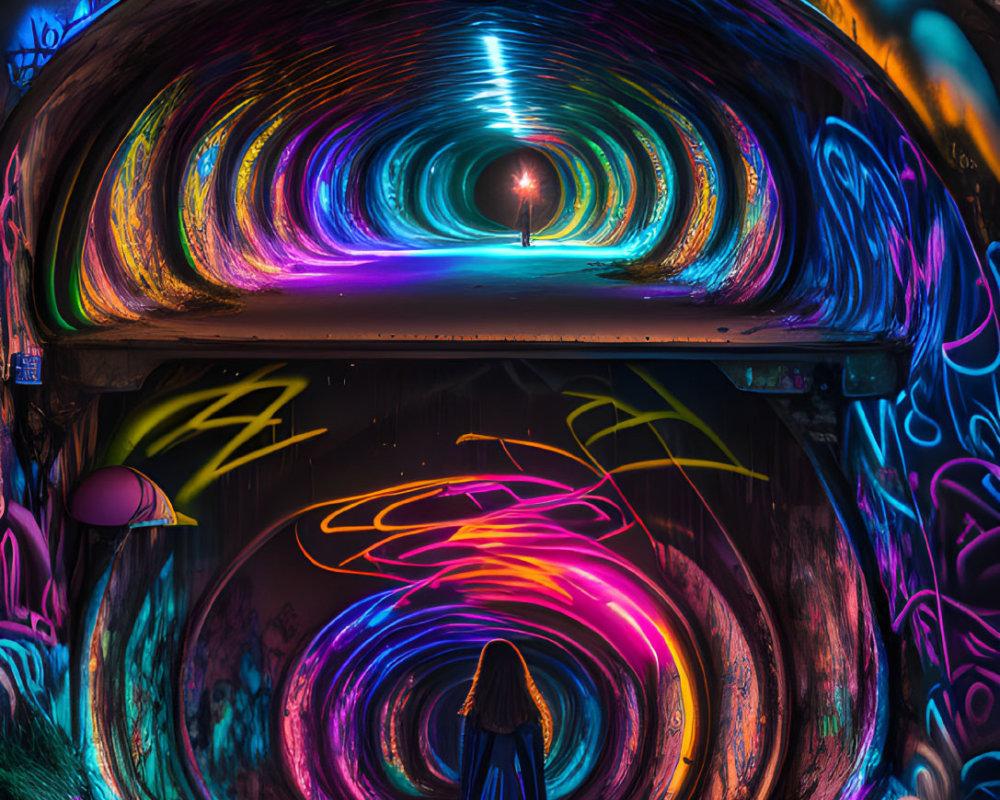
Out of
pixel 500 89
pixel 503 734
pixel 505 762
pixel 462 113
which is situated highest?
pixel 462 113

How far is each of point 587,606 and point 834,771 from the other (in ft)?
6.14

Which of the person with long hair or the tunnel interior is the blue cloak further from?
the tunnel interior

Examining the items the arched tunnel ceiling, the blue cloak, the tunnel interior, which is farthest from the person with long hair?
the arched tunnel ceiling

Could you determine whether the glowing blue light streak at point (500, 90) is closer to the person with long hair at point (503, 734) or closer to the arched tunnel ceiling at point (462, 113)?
the arched tunnel ceiling at point (462, 113)

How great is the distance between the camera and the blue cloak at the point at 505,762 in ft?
15.4

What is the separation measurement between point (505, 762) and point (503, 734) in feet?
0.56

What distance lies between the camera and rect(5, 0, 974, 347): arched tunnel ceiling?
4012 mm

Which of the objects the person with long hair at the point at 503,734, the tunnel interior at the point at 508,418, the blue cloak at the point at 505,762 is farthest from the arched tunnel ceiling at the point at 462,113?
the blue cloak at the point at 505,762

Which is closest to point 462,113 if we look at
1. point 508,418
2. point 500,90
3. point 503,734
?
point 500,90

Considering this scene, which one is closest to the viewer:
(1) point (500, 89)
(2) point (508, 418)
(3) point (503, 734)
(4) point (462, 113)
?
(3) point (503, 734)

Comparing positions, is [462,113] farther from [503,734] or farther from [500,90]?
[503,734]

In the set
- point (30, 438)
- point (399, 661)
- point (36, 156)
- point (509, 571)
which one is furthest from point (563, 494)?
point (36, 156)

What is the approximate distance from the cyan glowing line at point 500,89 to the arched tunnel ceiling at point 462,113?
0.15 ft

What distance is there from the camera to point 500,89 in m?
6.98
